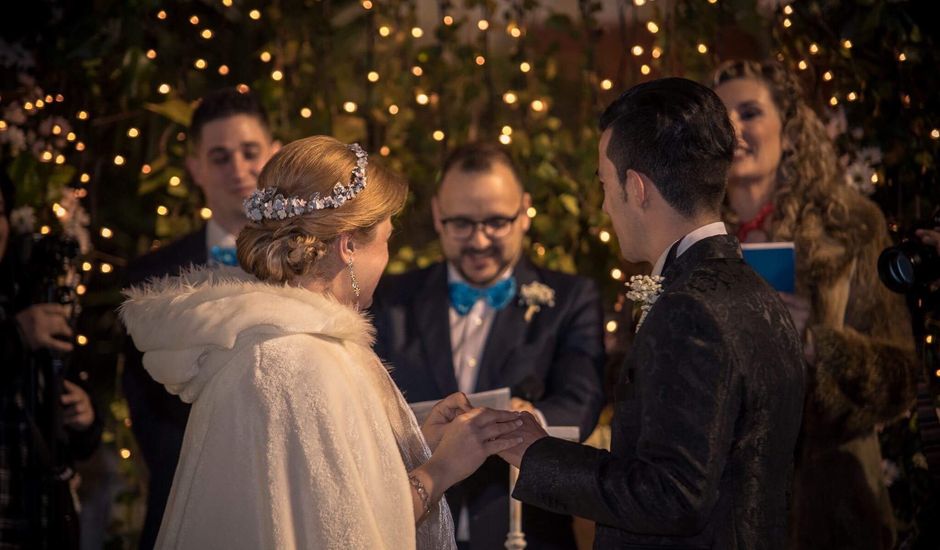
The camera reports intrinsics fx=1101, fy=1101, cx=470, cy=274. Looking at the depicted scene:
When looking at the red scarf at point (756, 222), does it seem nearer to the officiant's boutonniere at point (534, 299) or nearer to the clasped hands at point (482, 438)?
the officiant's boutonniere at point (534, 299)

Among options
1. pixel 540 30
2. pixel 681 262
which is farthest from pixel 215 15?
pixel 681 262

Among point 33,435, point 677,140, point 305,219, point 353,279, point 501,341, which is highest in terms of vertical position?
point 677,140

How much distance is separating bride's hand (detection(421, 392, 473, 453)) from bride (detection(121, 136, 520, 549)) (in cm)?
14

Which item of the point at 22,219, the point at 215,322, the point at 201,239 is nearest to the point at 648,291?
the point at 215,322

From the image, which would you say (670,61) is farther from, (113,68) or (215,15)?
(113,68)

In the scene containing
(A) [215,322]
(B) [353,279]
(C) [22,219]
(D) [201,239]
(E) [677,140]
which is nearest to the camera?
(E) [677,140]

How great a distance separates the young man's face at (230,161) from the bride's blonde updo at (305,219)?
4.85ft

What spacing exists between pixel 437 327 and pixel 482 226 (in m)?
0.36

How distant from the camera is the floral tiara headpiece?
2.27m

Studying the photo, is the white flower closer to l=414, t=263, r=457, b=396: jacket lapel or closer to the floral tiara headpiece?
l=414, t=263, r=457, b=396: jacket lapel

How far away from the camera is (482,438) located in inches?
92.5

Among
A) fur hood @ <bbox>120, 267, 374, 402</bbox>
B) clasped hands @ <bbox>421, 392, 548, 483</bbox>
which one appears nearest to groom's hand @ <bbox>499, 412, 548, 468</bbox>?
clasped hands @ <bbox>421, 392, 548, 483</bbox>

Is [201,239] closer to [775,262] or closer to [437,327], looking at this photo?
[437,327]

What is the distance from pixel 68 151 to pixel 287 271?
107 inches
